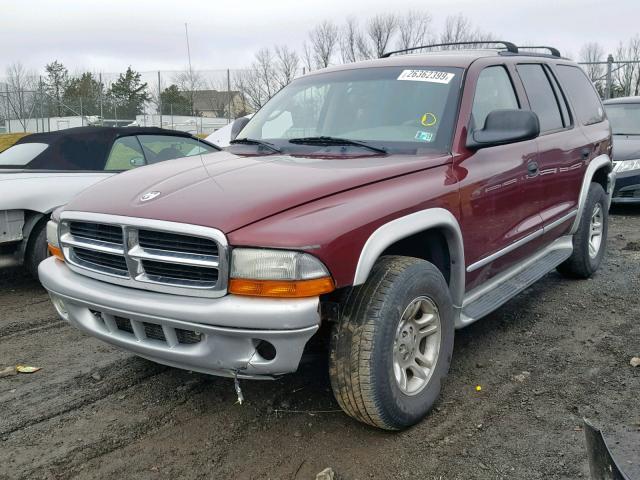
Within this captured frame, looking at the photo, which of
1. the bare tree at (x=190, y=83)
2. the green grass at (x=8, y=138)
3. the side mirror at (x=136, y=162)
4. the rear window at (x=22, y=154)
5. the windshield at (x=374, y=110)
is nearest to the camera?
the windshield at (x=374, y=110)

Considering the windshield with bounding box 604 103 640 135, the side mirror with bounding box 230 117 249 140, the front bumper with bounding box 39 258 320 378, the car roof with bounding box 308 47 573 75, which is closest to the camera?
the front bumper with bounding box 39 258 320 378

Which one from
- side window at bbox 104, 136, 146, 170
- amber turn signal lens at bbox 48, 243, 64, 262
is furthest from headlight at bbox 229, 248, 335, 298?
side window at bbox 104, 136, 146, 170

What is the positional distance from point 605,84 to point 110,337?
799 inches

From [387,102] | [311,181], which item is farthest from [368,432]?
[387,102]

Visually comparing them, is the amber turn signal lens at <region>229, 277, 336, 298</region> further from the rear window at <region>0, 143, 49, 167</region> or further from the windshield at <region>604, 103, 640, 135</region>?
the windshield at <region>604, 103, 640, 135</region>

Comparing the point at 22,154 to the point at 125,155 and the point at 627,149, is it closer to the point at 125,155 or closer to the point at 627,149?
the point at 125,155

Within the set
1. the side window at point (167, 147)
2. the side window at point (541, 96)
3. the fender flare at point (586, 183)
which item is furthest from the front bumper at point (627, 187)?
the side window at point (167, 147)

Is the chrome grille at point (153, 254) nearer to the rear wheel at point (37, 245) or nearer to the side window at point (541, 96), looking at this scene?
the rear wheel at point (37, 245)

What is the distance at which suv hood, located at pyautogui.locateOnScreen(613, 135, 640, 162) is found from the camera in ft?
28.2

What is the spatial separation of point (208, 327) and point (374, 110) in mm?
1903

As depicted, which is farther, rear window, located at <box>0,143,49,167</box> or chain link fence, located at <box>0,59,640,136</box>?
chain link fence, located at <box>0,59,640,136</box>

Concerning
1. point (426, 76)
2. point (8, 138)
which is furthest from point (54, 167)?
point (8, 138)

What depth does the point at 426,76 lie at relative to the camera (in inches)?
149

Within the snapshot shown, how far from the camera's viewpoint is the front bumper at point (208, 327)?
2.44m
